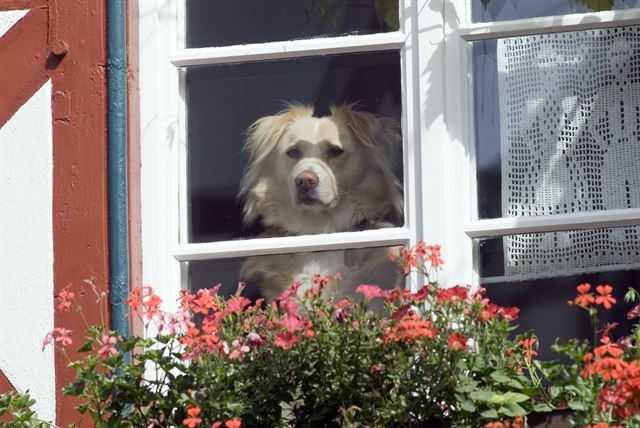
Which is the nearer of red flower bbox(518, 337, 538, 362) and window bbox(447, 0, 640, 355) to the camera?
red flower bbox(518, 337, 538, 362)

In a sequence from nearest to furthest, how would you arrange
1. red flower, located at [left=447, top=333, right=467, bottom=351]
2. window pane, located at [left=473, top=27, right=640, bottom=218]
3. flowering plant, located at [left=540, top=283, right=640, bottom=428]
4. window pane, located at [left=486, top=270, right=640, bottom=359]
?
flowering plant, located at [left=540, top=283, right=640, bottom=428] → red flower, located at [left=447, top=333, right=467, bottom=351] → window pane, located at [left=486, top=270, right=640, bottom=359] → window pane, located at [left=473, top=27, right=640, bottom=218]

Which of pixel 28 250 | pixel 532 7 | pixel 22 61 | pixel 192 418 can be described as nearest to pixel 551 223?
pixel 532 7

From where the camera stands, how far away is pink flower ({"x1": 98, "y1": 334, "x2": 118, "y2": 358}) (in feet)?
14.0

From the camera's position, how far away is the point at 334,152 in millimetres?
5109

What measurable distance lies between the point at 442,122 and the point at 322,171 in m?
0.36

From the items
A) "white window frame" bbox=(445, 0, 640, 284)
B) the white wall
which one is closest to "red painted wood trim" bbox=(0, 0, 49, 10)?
the white wall

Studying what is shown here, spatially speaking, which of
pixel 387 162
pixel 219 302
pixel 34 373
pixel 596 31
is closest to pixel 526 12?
pixel 596 31

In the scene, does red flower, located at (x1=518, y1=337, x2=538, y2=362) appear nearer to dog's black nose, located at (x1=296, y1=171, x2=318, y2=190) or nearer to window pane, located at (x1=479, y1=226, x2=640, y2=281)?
window pane, located at (x1=479, y1=226, x2=640, y2=281)

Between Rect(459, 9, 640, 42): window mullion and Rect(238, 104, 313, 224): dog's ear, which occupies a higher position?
Rect(459, 9, 640, 42): window mullion

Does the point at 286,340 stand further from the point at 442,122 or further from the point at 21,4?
the point at 21,4

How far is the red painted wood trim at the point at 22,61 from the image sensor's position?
514 centimetres

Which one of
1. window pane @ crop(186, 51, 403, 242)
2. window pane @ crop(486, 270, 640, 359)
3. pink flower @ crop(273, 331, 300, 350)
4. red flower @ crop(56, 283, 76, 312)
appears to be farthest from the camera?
window pane @ crop(186, 51, 403, 242)

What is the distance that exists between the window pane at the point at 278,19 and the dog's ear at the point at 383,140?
25 cm

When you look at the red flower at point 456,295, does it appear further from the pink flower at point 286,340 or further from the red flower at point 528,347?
the pink flower at point 286,340
